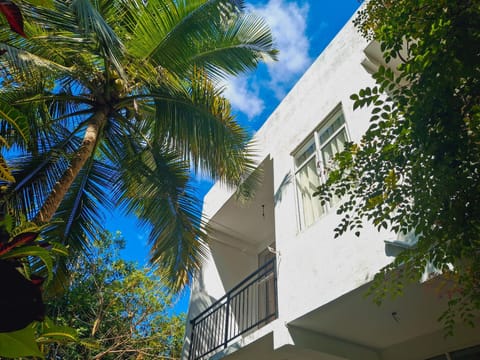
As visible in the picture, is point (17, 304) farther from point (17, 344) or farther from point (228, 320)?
A: point (228, 320)

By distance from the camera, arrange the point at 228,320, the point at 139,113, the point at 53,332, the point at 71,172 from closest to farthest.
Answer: the point at 53,332, the point at 71,172, the point at 139,113, the point at 228,320

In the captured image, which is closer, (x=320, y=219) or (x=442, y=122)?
(x=442, y=122)

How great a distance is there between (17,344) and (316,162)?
224 inches

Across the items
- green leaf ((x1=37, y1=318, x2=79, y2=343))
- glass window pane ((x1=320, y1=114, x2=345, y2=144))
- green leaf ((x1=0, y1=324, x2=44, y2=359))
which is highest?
glass window pane ((x1=320, y1=114, x2=345, y2=144))

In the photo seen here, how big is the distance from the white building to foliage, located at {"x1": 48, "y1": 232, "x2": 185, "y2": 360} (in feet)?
17.3

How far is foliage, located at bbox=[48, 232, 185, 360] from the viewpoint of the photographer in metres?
12.1

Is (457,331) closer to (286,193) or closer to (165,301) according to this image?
(286,193)

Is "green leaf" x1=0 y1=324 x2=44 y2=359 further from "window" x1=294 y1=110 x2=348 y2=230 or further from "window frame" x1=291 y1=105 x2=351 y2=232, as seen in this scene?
"window" x1=294 y1=110 x2=348 y2=230

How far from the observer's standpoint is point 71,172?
4.62m

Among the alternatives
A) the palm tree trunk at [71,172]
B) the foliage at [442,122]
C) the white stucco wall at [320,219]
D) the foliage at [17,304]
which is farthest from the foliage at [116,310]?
the foliage at [17,304]

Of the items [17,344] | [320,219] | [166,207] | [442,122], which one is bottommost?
[17,344]

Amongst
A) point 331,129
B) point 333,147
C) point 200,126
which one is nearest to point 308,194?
point 333,147

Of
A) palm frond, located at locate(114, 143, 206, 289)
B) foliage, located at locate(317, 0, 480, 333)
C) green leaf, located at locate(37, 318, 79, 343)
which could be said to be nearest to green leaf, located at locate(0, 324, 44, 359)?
green leaf, located at locate(37, 318, 79, 343)

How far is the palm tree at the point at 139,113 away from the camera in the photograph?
4988 millimetres
